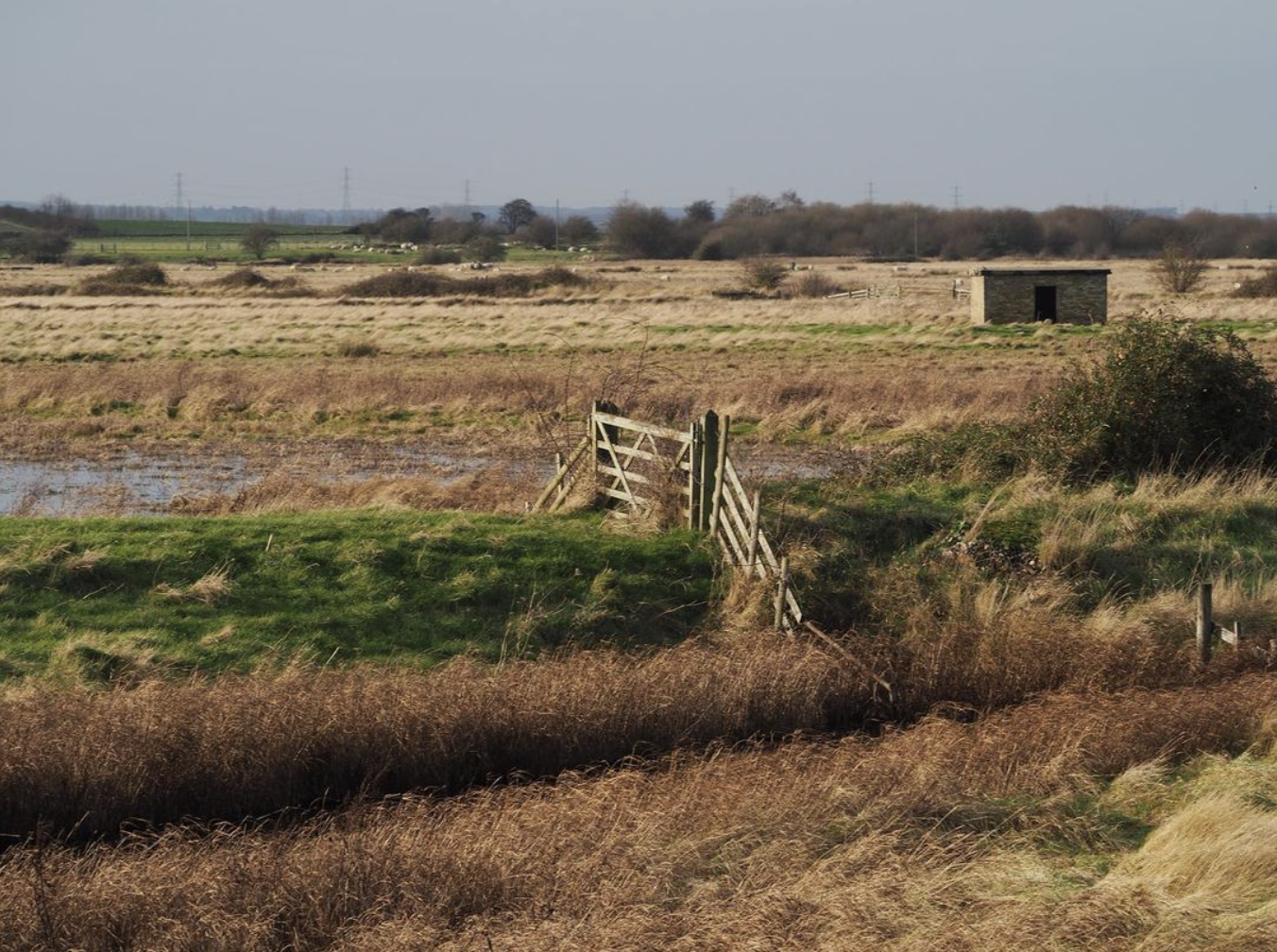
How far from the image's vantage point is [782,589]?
14.6m

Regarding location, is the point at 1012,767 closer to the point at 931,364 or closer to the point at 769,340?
the point at 931,364

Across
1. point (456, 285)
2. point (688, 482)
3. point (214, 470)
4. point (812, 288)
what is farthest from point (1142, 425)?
point (456, 285)

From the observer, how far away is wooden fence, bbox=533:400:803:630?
15070 millimetres

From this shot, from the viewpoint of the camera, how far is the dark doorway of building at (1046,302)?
156ft

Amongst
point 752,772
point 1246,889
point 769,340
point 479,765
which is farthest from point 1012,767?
point 769,340

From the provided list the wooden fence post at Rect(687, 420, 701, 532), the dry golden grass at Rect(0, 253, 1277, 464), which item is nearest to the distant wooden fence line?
the dry golden grass at Rect(0, 253, 1277, 464)

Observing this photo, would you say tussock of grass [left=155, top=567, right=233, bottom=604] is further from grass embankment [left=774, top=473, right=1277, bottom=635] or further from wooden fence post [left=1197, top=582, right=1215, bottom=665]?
wooden fence post [left=1197, top=582, right=1215, bottom=665]

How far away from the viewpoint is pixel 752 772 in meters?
11.2

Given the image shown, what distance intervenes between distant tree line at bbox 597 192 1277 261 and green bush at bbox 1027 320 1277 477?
11210cm

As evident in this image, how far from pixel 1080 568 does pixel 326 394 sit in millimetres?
18992

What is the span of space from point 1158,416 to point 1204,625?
6201 millimetres

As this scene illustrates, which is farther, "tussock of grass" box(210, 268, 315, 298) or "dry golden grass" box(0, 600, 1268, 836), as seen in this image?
"tussock of grass" box(210, 268, 315, 298)

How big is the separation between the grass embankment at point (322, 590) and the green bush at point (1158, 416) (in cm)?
614

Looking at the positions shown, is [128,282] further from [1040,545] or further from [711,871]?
[711,871]
